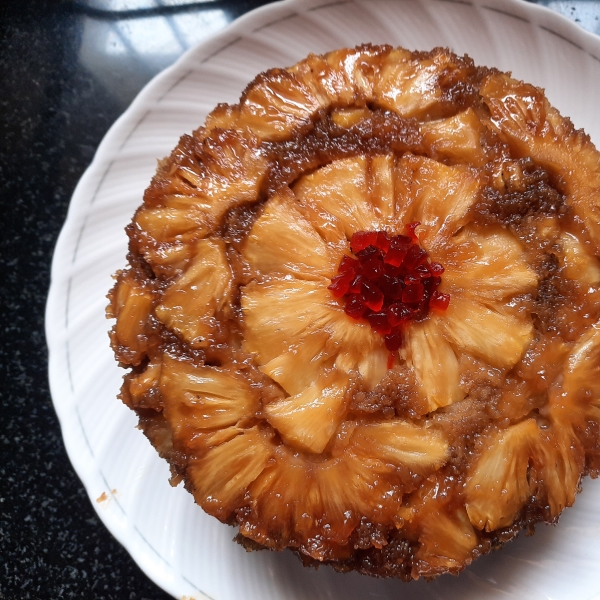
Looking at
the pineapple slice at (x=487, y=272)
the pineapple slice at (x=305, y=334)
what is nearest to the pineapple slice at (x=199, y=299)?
the pineapple slice at (x=305, y=334)

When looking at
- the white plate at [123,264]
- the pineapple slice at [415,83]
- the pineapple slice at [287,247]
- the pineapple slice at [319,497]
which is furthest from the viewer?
the white plate at [123,264]

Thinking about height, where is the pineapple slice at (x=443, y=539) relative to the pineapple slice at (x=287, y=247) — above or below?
below

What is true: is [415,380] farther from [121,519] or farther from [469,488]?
[121,519]

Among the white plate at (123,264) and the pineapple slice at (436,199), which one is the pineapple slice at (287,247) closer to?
the pineapple slice at (436,199)

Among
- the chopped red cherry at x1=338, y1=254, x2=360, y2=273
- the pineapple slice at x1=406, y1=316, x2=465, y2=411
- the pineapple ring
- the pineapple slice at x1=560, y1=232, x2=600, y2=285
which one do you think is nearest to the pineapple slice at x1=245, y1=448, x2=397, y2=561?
the pineapple ring

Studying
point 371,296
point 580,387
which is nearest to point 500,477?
point 580,387

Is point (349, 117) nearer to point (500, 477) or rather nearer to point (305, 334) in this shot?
point (305, 334)

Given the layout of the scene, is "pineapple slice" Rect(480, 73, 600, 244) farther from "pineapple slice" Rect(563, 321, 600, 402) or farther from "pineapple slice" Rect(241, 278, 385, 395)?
"pineapple slice" Rect(241, 278, 385, 395)

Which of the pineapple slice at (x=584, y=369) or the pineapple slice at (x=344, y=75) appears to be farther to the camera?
the pineapple slice at (x=344, y=75)
